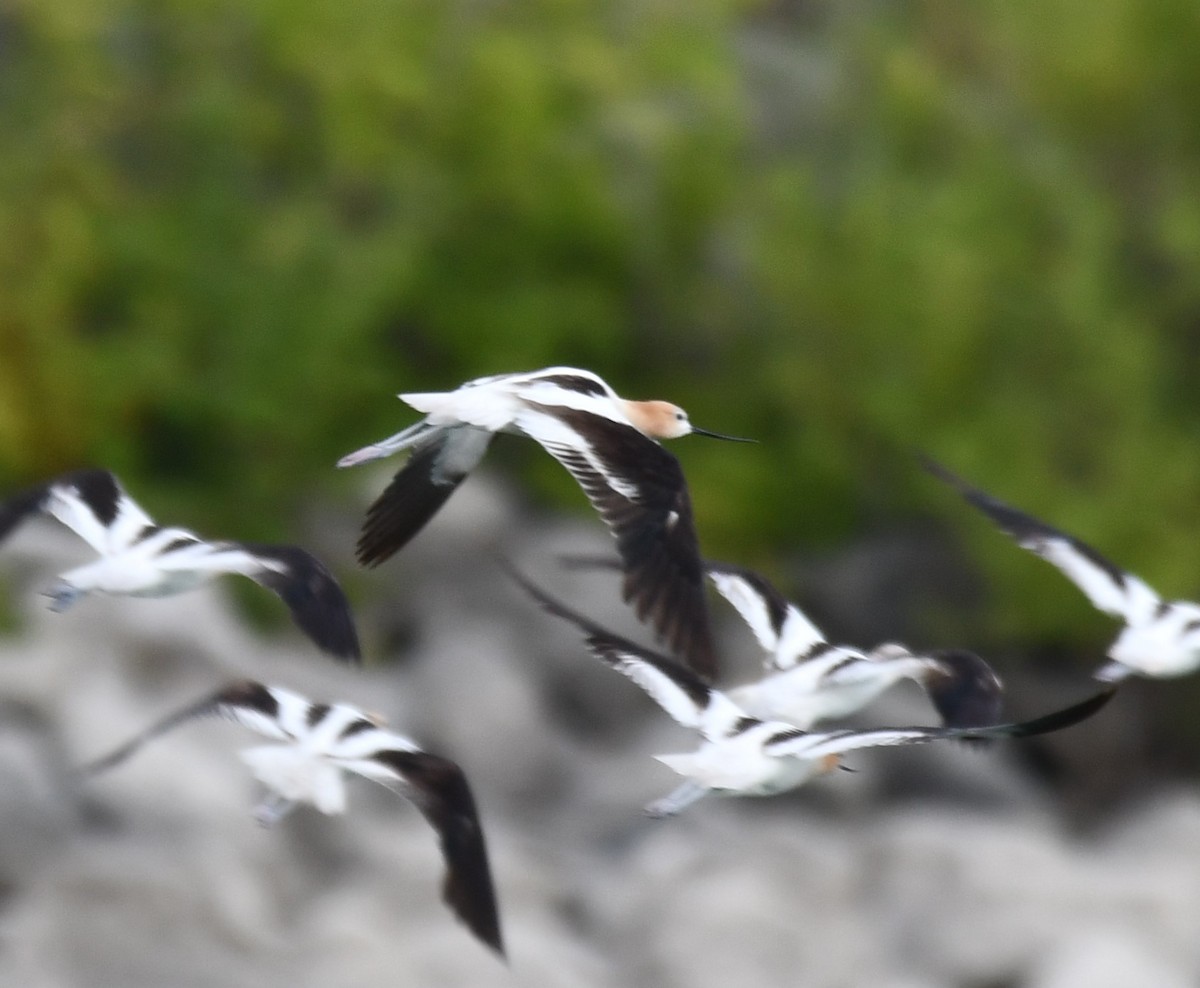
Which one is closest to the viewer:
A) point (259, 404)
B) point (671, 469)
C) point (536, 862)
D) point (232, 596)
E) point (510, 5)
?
point (671, 469)

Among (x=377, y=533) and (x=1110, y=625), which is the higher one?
(x=377, y=533)

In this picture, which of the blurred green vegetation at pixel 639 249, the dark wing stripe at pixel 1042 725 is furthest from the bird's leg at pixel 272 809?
the blurred green vegetation at pixel 639 249

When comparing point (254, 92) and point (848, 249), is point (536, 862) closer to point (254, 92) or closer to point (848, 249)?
point (848, 249)

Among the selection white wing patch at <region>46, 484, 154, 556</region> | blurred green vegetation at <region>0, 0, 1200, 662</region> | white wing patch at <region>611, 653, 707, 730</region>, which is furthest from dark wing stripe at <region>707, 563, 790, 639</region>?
blurred green vegetation at <region>0, 0, 1200, 662</region>

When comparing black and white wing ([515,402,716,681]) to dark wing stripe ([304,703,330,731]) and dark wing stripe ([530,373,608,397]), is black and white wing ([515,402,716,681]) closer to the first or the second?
dark wing stripe ([530,373,608,397])

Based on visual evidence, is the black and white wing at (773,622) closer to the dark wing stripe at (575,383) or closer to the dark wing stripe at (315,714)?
the dark wing stripe at (575,383)

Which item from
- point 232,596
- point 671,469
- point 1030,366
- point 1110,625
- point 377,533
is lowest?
Answer: point 232,596

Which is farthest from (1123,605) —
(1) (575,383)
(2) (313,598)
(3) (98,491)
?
(3) (98,491)

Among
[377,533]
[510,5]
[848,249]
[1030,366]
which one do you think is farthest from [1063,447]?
[377,533]
